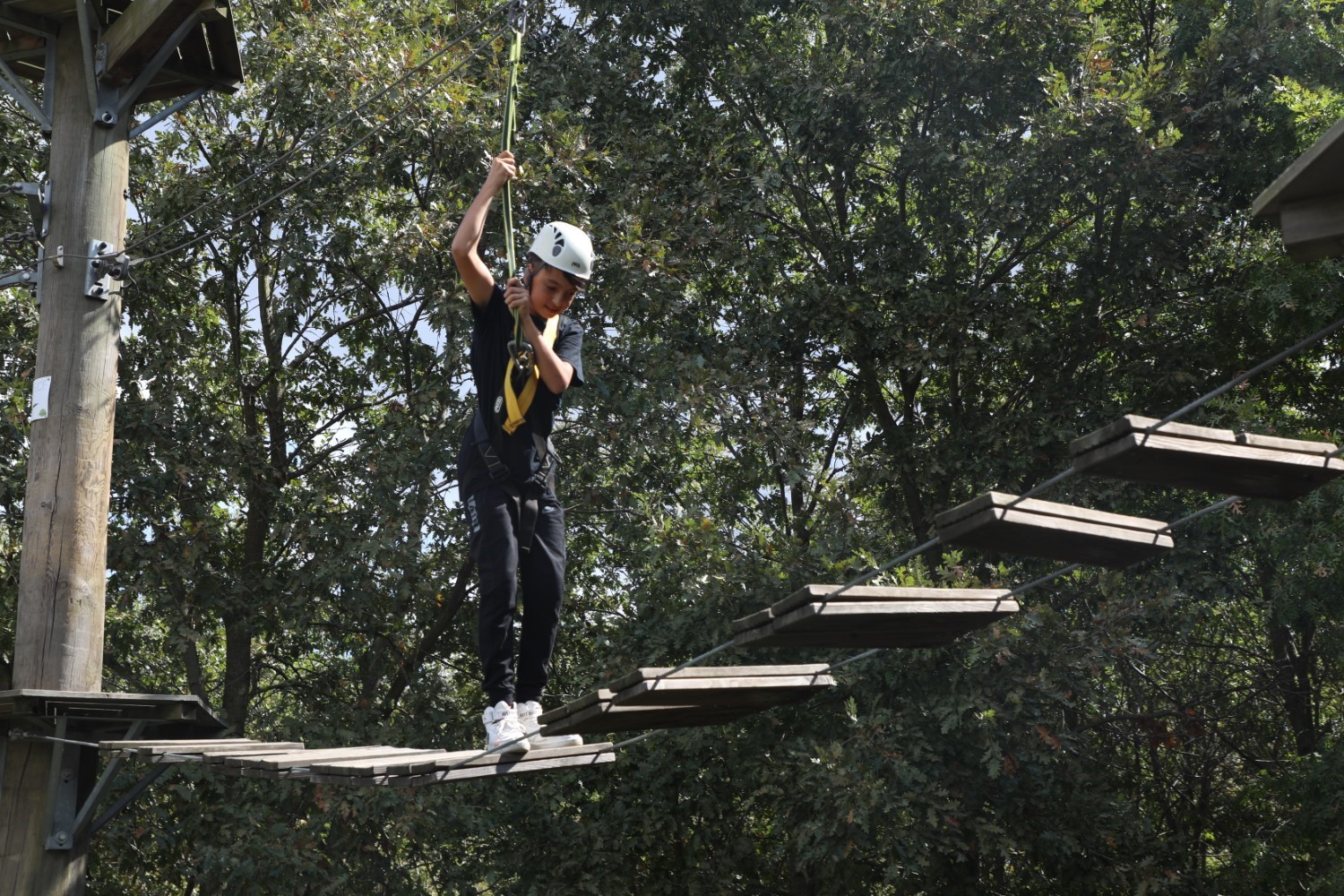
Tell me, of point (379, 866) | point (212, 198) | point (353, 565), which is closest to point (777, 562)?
point (353, 565)

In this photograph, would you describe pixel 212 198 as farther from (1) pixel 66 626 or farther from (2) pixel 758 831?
(2) pixel 758 831

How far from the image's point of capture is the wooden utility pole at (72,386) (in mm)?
5027

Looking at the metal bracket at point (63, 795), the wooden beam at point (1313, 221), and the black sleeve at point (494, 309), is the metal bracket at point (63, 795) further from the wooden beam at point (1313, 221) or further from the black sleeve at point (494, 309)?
the wooden beam at point (1313, 221)

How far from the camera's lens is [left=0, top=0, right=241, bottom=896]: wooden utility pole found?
503cm

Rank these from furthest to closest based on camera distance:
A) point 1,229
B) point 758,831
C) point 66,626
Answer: point 758,831
point 1,229
point 66,626

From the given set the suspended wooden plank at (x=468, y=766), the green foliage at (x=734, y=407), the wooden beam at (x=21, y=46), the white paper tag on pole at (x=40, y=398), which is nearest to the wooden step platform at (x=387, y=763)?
the suspended wooden plank at (x=468, y=766)

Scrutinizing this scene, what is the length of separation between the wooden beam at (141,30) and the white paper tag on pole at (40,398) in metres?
1.27

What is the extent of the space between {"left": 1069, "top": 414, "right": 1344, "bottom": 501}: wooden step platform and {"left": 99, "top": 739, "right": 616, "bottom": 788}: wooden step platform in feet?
4.97

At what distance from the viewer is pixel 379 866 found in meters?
8.55

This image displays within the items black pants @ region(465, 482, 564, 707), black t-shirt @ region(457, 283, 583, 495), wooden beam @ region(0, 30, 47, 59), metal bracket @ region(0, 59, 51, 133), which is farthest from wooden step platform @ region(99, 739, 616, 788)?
wooden beam @ region(0, 30, 47, 59)

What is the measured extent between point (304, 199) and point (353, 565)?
89.9 inches

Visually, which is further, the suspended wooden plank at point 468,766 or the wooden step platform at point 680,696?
the suspended wooden plank at point 468,766

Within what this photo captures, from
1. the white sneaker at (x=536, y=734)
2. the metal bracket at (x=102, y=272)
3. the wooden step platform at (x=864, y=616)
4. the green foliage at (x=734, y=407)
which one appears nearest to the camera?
the wooden step platform at (x=864, y=616)

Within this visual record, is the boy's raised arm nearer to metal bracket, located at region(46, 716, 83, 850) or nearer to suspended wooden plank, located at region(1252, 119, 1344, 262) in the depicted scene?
suspended wooden plank, located at region(1252, 119, 1344, 262)
